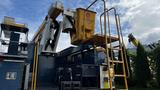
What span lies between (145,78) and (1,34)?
1657cm

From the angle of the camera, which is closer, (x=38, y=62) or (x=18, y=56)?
(x=18, y=56)

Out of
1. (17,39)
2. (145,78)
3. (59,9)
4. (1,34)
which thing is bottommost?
(145,78)

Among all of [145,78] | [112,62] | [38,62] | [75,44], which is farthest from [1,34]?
[145,78]

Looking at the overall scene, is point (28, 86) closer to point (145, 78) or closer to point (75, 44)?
point (75, 44)

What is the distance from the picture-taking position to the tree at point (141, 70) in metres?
20.3

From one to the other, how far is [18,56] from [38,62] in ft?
2.77

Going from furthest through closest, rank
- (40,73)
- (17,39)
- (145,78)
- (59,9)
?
(145,78) → (59,9) → (40,73) → (17,39)

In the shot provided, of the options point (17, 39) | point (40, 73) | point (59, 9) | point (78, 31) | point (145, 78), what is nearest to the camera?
point (17, 39)

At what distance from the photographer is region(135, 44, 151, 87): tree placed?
2028cm

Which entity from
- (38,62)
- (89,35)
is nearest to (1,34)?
(38,62)

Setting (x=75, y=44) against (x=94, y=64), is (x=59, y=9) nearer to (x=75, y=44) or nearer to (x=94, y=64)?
(x=75, y=44)

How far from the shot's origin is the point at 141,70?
68.0 feet

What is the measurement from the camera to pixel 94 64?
Answer: 585cm

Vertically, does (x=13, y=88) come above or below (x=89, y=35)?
below
